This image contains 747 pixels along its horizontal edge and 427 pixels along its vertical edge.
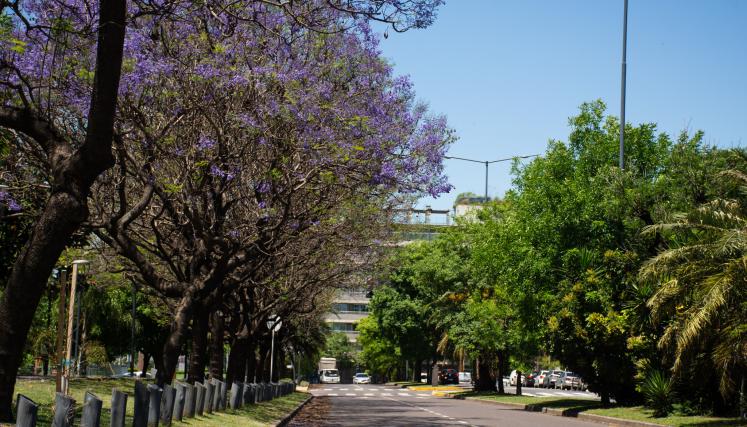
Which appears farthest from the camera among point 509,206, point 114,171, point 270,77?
point 509,206

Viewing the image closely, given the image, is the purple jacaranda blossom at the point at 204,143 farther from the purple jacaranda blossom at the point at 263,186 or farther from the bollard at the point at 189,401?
the bollard at the point at 189,401

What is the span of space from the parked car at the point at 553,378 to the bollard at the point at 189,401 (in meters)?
58.8

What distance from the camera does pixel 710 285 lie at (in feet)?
63.6

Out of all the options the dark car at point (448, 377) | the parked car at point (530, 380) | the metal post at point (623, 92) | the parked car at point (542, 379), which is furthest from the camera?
the parked car at point (530, 380)

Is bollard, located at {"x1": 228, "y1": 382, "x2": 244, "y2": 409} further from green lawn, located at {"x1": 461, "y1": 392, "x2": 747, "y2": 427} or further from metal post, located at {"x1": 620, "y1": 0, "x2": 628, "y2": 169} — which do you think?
metal post, located at {"x1": 620, "y1": 0, "x2": 628, "y2": 169}

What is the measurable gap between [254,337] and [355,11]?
2481 cm

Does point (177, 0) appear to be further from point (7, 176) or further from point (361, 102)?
point (7, 176)

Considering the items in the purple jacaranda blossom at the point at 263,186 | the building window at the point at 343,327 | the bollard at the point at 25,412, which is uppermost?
the building window at the point at 343,327

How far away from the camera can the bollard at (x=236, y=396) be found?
25.9 metres

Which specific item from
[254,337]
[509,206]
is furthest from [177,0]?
[509,206]

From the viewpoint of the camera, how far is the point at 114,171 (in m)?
20.4

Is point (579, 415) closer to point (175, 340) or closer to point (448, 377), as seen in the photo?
point (175, 340)

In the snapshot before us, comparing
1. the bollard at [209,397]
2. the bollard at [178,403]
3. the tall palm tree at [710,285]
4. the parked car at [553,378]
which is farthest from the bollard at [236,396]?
the parked car at [553,378]

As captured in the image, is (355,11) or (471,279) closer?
(355,11)
